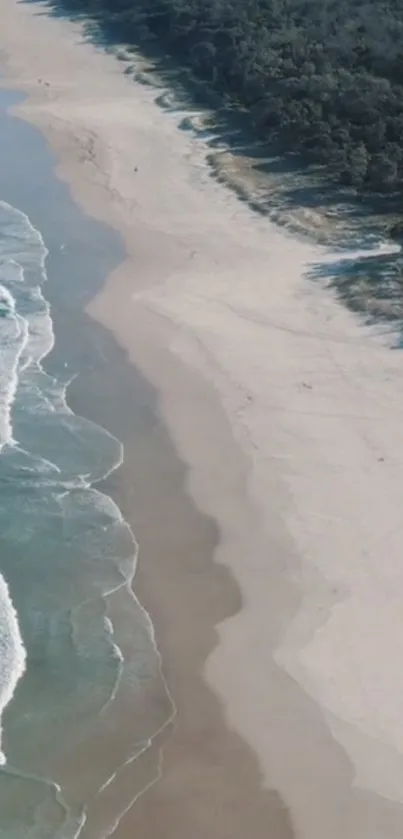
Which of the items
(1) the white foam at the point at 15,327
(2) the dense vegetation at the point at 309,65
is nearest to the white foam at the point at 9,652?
(1) the white foam at the point at 15,327

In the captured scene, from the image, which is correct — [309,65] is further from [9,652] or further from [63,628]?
[9,652]

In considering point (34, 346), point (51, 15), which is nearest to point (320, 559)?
point (34, 346)

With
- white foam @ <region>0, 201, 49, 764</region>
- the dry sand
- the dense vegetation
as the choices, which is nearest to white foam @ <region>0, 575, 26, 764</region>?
white foam @ <region>0, 201, 49, 764</region>

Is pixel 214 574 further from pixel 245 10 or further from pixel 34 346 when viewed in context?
pixel 245 10

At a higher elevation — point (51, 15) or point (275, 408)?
point (275, 408)

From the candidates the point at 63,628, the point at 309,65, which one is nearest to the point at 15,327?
the point at 63,628
